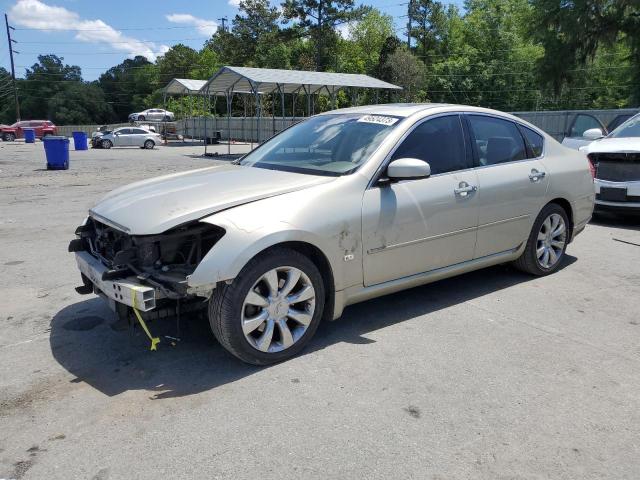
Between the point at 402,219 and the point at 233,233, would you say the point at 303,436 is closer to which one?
the point at 233,233

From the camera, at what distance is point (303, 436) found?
2.91m

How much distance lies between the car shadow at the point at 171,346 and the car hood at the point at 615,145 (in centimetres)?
421

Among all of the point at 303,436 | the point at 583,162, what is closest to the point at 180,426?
the point at 303,436

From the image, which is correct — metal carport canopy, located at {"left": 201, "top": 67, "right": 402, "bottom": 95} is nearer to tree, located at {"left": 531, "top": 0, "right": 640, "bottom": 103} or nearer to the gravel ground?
tree, located at {"left": 531, "top": 0, "right": 640, "bottom": 103}

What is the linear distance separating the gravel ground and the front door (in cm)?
50

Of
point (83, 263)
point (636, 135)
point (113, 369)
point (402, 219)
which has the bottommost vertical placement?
point (113, 369)

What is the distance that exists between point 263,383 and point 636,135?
819 centimetres

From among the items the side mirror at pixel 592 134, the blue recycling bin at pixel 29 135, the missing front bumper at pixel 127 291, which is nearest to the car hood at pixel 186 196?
the missing front bumper at pixel 127 291

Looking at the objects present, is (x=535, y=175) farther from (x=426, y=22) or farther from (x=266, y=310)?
(x=426, y=22)

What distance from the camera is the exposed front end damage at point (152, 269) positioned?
11.1 ft

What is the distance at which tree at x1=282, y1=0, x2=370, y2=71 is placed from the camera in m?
58.4

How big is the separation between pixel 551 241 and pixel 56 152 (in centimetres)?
1769

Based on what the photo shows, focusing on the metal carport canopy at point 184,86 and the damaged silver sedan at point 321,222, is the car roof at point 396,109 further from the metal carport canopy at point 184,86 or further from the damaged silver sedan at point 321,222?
the metal carport canopy at point 184,86

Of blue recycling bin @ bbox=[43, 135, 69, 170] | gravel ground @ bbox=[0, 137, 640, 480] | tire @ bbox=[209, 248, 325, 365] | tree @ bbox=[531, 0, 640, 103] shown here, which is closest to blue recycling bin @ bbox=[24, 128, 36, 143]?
blue recycling bin @ bbox=[43, 135, 69, 170]
